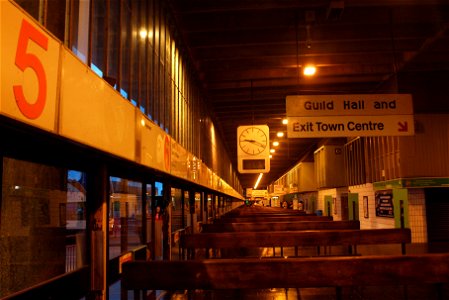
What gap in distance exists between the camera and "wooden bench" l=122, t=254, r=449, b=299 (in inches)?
167

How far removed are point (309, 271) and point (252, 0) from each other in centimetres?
537

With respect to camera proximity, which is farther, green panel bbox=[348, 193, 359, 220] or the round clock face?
green panel bbox=[348, 193, 359, 220]

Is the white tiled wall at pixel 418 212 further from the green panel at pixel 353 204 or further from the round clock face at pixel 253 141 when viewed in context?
the green panel at pixel 353 204

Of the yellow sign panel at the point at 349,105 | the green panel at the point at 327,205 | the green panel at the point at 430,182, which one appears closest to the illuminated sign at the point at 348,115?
the yellow sign panel at the point at 349,105

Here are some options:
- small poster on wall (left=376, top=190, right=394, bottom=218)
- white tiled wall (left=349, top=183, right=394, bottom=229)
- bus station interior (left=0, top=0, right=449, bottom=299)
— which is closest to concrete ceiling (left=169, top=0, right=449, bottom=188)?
bus station interior (left=0, top=0, right=449, bottom=299)

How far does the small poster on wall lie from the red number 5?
42.7 ft

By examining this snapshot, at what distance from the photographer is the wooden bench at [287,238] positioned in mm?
7359

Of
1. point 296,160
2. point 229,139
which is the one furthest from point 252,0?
Answer: point 296,160

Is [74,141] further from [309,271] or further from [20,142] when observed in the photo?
[309,271]

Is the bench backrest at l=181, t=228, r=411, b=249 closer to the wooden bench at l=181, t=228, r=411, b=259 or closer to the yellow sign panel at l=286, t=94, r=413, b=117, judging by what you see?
the wooden bench at l=181, t=228, r=411, b=259

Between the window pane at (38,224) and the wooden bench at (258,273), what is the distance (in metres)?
0.66

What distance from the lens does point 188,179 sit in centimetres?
850

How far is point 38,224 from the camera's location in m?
3.34

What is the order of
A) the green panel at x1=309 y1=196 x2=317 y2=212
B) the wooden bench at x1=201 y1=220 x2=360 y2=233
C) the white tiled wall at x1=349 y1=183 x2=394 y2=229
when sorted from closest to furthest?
the wooden bench at x1=201 y1=220 x2=360 y2=233 < the white tiled wall at x1=349 y1=183 x2=394 y2=229 < the green panel at x1=309 y1=196 x2=317 y2=212
